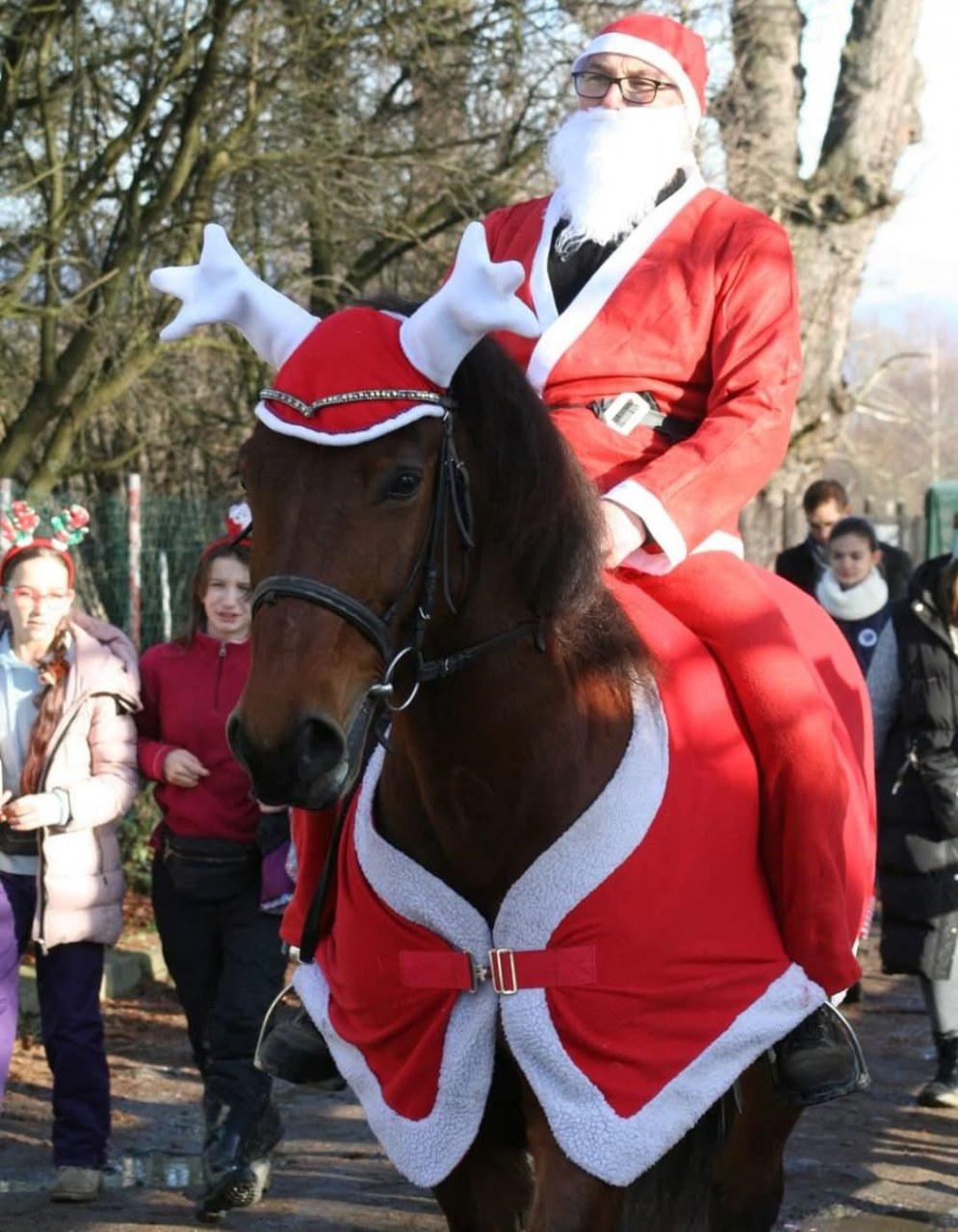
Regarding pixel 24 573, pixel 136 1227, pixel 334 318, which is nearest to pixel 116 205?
pixel 24 573

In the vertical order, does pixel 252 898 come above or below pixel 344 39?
below

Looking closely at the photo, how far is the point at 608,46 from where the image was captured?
4.37m

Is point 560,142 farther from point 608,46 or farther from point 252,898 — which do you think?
point 252,898

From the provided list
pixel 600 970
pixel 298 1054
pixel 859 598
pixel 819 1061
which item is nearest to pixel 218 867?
pixel 298 1054

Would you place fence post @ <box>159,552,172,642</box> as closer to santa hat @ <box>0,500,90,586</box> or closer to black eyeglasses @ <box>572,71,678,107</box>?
santa hat @ <box>0,500,90,586</box>

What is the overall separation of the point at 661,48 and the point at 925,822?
3913 mm

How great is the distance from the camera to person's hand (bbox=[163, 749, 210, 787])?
620 cm

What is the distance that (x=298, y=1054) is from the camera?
13.3 feet

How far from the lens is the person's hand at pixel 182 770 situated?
20.3 feet

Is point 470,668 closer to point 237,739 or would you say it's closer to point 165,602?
point 237,739

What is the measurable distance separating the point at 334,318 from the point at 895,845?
4.73 metres

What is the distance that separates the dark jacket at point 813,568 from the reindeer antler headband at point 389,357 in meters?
7.10

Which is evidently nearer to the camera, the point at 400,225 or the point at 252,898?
the point at 252,898

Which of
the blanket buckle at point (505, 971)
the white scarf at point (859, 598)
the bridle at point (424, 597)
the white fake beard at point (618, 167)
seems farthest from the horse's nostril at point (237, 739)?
the white scarf at point (859, 598)
